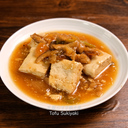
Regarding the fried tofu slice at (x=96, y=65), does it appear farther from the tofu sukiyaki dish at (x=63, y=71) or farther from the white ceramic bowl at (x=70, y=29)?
the white ceramic bowl at (x=70, y=29)

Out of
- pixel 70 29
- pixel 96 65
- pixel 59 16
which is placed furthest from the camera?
pixel 59 16

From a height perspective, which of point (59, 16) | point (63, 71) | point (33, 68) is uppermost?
point (63, 71)

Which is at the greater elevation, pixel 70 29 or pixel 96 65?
pixel 96 65

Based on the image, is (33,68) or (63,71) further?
(33,68)

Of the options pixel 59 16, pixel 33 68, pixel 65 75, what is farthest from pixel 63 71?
pixel 59 16

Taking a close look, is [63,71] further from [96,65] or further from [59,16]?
[59,16]

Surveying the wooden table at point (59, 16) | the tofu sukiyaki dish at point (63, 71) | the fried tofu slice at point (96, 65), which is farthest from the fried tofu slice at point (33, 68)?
the fried tofu slice at point (96, 65)

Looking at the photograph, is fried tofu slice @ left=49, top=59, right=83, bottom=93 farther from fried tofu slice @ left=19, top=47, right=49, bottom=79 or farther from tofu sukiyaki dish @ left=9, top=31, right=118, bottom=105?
fried tofu slice @ left=19, top=47, right=49, bottom=79

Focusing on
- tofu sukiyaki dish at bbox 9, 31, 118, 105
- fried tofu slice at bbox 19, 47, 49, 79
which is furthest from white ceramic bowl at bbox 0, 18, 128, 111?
fried tofu slice at bbox 19, 47, 49, 79

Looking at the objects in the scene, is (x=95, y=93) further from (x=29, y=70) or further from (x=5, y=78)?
(x=5, y=78)

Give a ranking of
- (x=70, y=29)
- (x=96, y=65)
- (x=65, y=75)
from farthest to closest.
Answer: (x=70, y=29) → (x=96, y=65) → (x=65, y=75)
